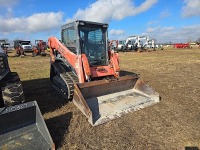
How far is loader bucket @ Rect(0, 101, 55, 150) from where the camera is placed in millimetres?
3602

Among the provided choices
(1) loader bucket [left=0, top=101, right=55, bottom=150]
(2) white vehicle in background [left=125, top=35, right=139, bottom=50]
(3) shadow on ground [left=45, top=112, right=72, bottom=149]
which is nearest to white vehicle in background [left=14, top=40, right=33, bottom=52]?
(2) white vehicle in background [left=125, top=35, right=139, bottom=50]

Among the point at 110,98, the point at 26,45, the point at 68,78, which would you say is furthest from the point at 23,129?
the point at 26,45

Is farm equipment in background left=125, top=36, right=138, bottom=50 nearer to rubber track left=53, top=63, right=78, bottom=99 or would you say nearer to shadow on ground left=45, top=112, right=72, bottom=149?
rubber track left=53, top=63, right=78, bottom=99

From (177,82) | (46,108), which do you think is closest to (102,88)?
(46,108)

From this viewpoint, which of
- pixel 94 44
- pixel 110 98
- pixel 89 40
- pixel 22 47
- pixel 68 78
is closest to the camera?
pixel 110 98

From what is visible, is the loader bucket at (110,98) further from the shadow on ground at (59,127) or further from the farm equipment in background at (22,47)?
the farm equipment in background at (22,47)

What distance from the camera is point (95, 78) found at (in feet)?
19.9

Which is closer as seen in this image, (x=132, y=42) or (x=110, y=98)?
(x=110, y=98)

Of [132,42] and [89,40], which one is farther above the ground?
[89,40]

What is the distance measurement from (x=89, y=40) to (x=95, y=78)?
46.7 inches

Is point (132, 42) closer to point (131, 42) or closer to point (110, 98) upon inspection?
point (131, 42)

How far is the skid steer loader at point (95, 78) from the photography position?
17.2 feet

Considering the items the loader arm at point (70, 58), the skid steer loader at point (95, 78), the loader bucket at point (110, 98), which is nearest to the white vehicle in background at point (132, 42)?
the loader arm at point (70, 58)

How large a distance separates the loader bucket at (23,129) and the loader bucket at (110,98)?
1.15 meters
